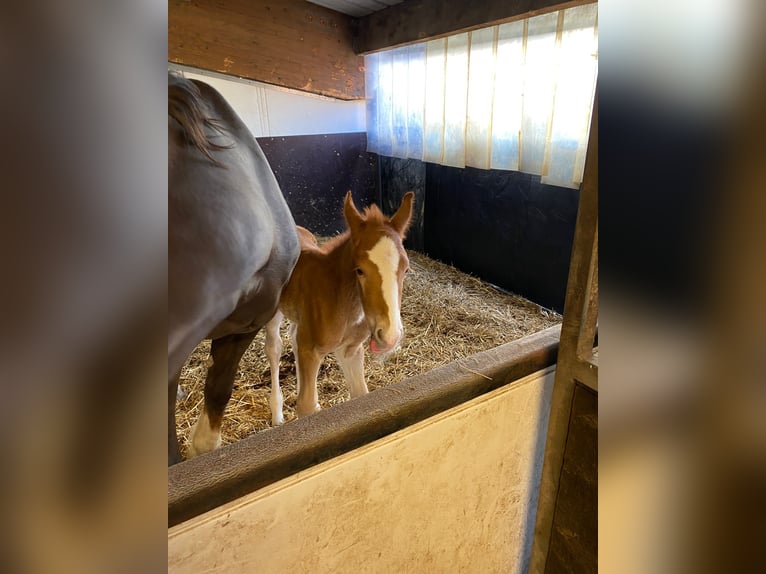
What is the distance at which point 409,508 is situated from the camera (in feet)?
2.56

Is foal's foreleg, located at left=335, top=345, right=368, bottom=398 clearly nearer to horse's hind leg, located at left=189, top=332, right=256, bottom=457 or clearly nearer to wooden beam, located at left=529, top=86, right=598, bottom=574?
horse's hind leg, located at left=189, top=332, right=256, bottom=457

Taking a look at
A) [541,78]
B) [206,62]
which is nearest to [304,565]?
[541,78]

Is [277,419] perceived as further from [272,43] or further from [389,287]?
[272,43]

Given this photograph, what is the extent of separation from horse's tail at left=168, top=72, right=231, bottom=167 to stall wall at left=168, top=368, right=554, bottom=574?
0.51m

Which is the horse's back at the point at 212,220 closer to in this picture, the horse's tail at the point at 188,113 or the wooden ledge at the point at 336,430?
the horse's tail at the point at 188,113

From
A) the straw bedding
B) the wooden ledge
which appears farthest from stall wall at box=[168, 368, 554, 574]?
the straw bedding

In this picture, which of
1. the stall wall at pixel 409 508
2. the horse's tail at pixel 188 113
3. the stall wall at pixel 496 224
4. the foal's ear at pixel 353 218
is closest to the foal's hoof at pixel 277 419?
the foal's ear at pixel 353 218

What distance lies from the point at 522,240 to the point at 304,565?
7.77 feet

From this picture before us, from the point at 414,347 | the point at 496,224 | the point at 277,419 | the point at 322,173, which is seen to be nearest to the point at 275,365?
the point at 277,419

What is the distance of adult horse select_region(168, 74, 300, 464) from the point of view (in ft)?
2.14

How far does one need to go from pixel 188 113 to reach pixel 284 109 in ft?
10.2
